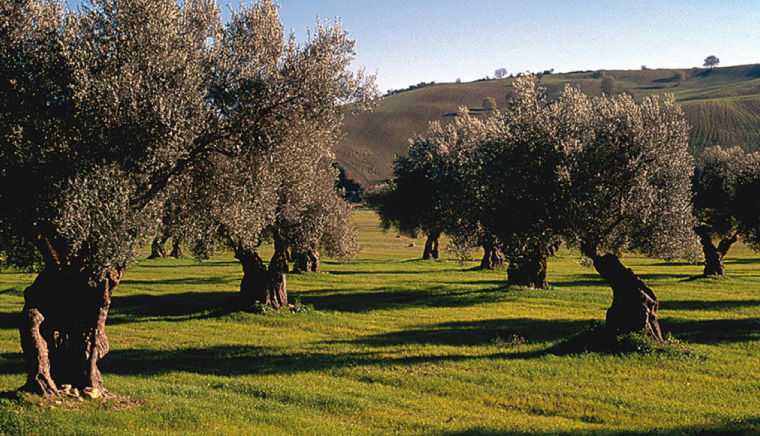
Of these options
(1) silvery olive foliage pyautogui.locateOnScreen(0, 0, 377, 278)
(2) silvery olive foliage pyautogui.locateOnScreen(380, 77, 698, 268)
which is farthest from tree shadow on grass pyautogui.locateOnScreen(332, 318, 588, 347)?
(1) silvery olive foliage pyautogui.locateOnScreen(0, 0, 377, 278)

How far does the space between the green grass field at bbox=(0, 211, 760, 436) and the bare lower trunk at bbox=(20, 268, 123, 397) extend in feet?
3.50

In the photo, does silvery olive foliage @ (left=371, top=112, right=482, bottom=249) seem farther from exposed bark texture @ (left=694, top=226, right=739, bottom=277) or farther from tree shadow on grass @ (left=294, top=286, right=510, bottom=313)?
exposed bark texture @ (left=694, top=226, right=739, bottom=277)

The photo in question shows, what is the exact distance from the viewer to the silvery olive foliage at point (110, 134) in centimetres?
1336

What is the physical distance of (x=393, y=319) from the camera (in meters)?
31.2

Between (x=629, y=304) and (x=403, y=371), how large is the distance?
9.65m

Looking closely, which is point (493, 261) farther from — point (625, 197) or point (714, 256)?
point (625, 197)

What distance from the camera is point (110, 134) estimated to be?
13844mm

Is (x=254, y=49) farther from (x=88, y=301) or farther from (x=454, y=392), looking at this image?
(x=454, y=392)

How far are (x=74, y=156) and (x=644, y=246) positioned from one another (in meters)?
20.4

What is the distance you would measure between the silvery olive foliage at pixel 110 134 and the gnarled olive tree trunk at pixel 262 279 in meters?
12.8

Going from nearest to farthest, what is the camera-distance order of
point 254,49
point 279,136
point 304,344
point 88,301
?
point 88,301 < point 279,136 < point 254,49 < point 304,344

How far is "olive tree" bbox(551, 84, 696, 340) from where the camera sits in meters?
21.4

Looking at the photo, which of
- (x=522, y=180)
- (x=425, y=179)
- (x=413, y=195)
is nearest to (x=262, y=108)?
(x=522, y=180)

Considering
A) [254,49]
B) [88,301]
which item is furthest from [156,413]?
[254,49]
